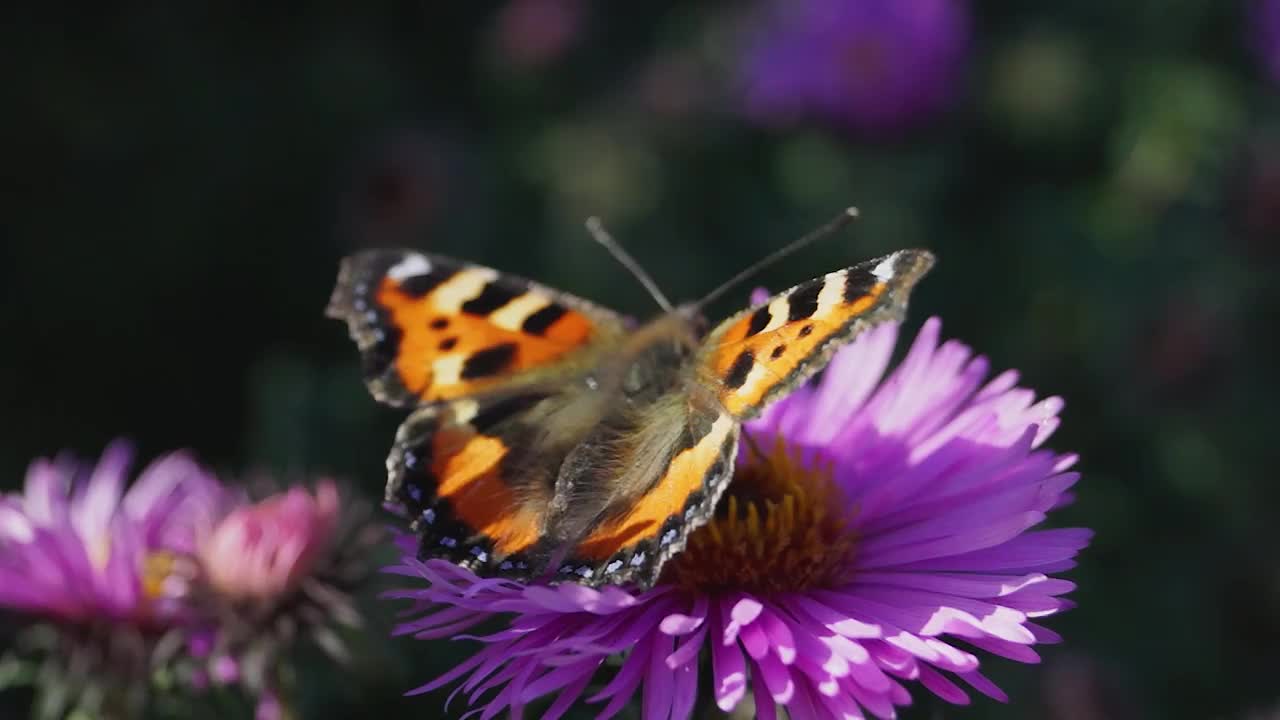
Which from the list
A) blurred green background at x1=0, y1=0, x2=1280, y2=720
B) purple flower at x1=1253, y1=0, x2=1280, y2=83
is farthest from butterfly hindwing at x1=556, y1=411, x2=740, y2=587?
purple flower at x1=1253, y1=0, x2=1280, y2=83

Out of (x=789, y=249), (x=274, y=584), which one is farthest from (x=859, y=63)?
(x=274, y=584)

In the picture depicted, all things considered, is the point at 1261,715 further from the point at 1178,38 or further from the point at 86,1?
the point at 86,1

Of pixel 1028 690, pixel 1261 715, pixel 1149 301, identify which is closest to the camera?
pixel 1261 715

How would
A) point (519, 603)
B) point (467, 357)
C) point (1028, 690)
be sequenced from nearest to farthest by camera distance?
point (519, 603)
point (467, 357)
point (1028, 690)

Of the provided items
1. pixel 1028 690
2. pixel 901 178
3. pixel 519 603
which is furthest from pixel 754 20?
pixel 519 603

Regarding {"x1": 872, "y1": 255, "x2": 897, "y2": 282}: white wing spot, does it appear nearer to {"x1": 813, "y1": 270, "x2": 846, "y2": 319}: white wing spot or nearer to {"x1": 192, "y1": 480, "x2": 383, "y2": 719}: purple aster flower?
{"x1": 813, "y1": 270, "x2": 846, "y2": 319}: white wing spot
